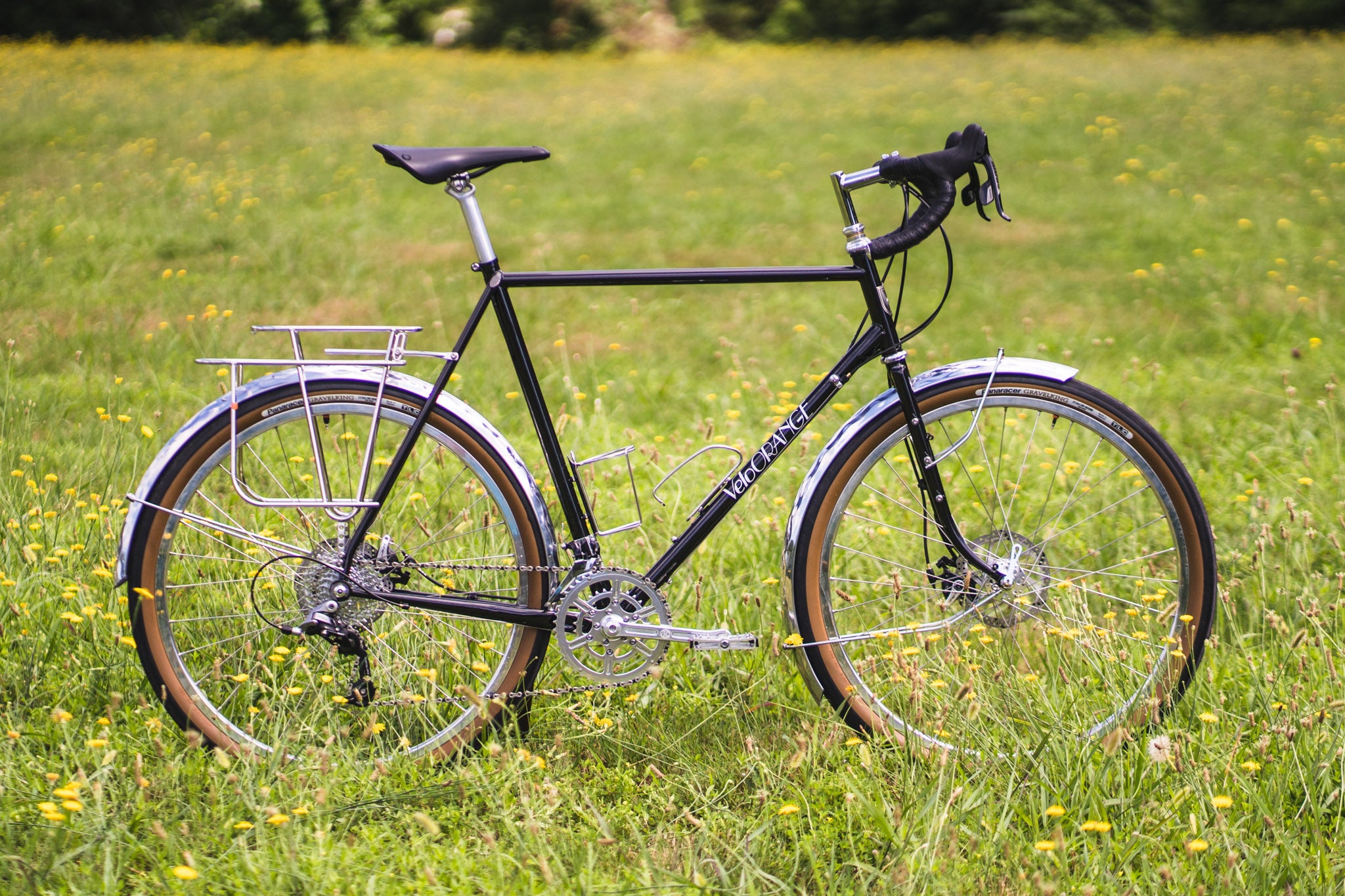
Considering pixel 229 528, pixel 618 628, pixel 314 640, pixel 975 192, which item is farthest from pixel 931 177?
pixel 314 640

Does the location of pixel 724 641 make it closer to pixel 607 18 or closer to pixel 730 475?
pixel 730 475

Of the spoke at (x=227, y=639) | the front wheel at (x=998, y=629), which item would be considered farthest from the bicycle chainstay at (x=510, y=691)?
the front wheel at (x=998, y=629)

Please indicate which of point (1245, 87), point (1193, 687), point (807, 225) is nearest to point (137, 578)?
point (1193, 687)

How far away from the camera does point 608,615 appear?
238 cm

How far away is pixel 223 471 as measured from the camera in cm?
262

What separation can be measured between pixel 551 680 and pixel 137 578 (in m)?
0.97

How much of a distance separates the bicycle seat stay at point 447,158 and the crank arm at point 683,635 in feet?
3.37

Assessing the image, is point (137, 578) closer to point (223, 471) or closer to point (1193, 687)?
point (223, 471)

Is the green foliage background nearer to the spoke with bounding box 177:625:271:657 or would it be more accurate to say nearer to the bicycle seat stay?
the spoke with bounding box 177:625:271:657

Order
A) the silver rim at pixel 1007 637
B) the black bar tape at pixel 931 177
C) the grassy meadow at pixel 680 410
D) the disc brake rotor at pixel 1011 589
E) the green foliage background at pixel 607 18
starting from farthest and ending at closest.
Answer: the green foliage background at pixel 607 18
the disc brake rotor at pixel 1011 589
the silver rim at pixel 1007 637
the black bar tape at pixel 931 177
the grassy meadow at pixel 680 410

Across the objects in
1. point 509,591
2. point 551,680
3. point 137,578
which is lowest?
point 551,680

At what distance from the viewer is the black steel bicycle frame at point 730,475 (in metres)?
2.31

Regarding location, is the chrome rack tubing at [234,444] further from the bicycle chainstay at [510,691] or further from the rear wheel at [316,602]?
the bicycle chainstay at [510,691]

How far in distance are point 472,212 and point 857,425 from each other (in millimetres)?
976
